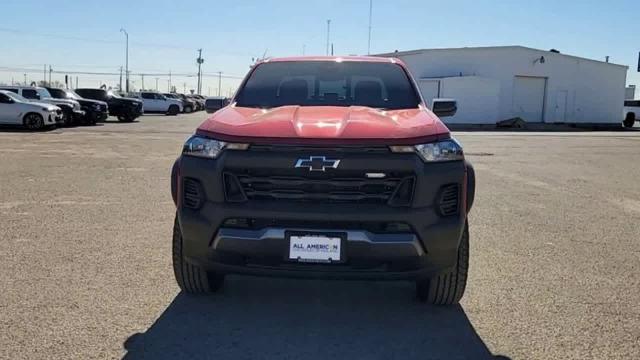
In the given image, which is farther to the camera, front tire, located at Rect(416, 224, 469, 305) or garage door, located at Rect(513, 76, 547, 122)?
garage door, located at Rect(513, 76, 547, 122)

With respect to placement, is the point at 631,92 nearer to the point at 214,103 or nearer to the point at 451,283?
the point at 214,103

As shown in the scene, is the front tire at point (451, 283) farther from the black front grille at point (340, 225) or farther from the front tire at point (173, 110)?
the front tire at point (173, 110)

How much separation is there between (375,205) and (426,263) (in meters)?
0.48

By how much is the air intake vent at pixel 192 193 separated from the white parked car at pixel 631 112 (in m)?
43.1

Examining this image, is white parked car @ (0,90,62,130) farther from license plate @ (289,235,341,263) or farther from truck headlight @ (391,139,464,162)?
truck headlight @ (391,139,464,162)

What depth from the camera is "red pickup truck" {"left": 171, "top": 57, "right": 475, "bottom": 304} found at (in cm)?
339

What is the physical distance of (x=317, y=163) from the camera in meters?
3.40

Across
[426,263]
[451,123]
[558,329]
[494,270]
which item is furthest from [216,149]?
[451,123]

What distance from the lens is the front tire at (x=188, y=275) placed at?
13.1 ft

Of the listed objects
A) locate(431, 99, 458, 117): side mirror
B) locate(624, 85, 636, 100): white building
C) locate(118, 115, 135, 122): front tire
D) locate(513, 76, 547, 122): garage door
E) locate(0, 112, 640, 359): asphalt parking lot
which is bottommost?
locate(0, 112, 640, 359): asphalt parking lot

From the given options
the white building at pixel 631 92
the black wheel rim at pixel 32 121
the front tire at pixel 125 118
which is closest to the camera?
the black wheel rim at pixel 32 121

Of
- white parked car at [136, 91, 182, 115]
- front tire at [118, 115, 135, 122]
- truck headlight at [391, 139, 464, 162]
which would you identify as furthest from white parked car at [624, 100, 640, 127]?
truck headlight at [391, 139, 464, 162]

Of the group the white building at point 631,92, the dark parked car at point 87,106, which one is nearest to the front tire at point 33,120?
the dark parked car at point 87,106

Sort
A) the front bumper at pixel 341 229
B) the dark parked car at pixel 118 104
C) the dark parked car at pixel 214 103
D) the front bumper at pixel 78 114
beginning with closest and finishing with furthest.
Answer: the front bumper at pixel 341 229, the dark parked car at pixel 214 103, the front bumper at pixel 78 114, the dark parked car at pixel 118 104
